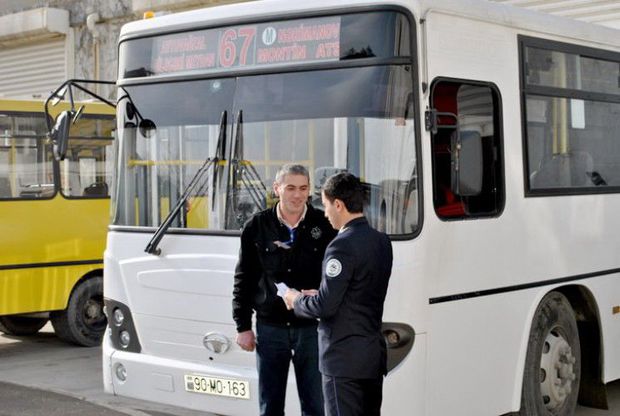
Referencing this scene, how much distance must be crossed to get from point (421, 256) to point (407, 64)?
1.04 m

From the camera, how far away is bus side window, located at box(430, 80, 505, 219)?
20.9ft

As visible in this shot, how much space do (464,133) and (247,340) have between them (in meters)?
1.78

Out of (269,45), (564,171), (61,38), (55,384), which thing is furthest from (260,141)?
(61,38)

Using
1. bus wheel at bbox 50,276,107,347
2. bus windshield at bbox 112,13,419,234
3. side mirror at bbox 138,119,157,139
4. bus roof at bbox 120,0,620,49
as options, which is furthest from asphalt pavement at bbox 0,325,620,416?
bus roof at bbox 120,0,620,49

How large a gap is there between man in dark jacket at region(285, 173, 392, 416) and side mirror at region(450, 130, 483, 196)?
1.47 m

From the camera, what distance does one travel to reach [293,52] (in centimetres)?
653

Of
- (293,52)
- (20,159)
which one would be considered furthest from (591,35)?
(20,159)

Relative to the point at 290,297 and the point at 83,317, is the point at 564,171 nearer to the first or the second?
the point at 290,297

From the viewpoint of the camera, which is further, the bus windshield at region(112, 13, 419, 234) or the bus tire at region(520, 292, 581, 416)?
the bus tire at region(520, 292, 581, 416)

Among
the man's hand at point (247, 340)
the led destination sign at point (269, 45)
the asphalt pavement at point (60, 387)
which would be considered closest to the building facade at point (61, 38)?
the asphalt pavement at point (60, 387)

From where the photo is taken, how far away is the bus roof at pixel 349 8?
639 centimetres

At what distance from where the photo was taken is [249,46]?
673cm

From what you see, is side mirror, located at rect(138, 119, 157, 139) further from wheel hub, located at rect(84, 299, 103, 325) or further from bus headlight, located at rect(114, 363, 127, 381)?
wheel hub, located at rect(84, 299, 103, 325)

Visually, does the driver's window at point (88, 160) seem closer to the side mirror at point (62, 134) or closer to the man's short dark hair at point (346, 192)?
the side mirror at point (62, 134)
